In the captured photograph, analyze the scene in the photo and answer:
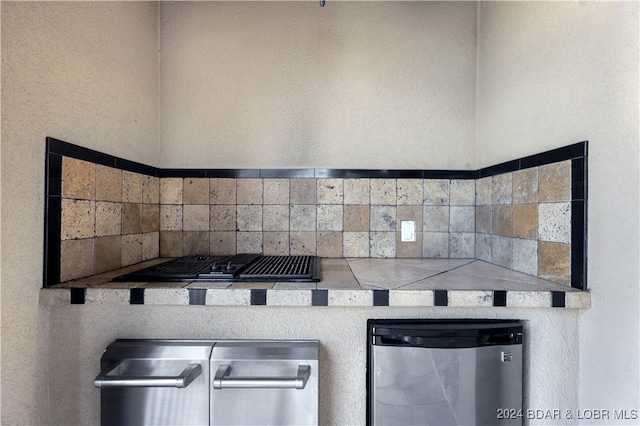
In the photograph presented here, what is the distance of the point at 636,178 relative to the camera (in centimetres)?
81

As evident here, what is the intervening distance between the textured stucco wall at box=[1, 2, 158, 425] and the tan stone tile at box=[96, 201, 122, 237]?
0.25 metres

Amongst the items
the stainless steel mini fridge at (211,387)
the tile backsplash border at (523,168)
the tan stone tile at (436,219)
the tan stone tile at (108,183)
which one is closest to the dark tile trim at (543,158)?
the tile backsplash border at (523,168)

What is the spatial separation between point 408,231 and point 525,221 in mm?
576

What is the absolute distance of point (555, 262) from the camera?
1.06m

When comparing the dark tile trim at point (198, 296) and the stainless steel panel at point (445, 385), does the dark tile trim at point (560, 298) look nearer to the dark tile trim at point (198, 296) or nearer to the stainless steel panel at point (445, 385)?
the stainless steel panel at point (445, 385)

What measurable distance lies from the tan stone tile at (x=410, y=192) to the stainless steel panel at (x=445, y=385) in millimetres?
898

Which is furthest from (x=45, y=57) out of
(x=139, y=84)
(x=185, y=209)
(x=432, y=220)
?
(x=432, y=220)

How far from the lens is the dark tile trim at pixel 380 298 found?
95 cm

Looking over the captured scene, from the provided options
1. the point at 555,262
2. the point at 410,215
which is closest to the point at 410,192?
the point at 410,215

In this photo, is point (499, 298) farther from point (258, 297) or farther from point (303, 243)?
point (303, 243)

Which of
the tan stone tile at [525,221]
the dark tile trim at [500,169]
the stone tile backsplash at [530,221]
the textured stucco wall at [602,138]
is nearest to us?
the textured stucco wall at [602,138]

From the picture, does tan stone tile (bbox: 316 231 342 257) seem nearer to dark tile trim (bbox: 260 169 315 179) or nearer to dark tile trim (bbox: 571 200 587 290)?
dark tile trim (bbox: 260 169 315 179)

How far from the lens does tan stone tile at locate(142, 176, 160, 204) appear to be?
61.1 inches

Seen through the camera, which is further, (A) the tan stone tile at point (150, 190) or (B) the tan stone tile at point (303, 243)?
(B) the tan stone tile at point (303, 243)
